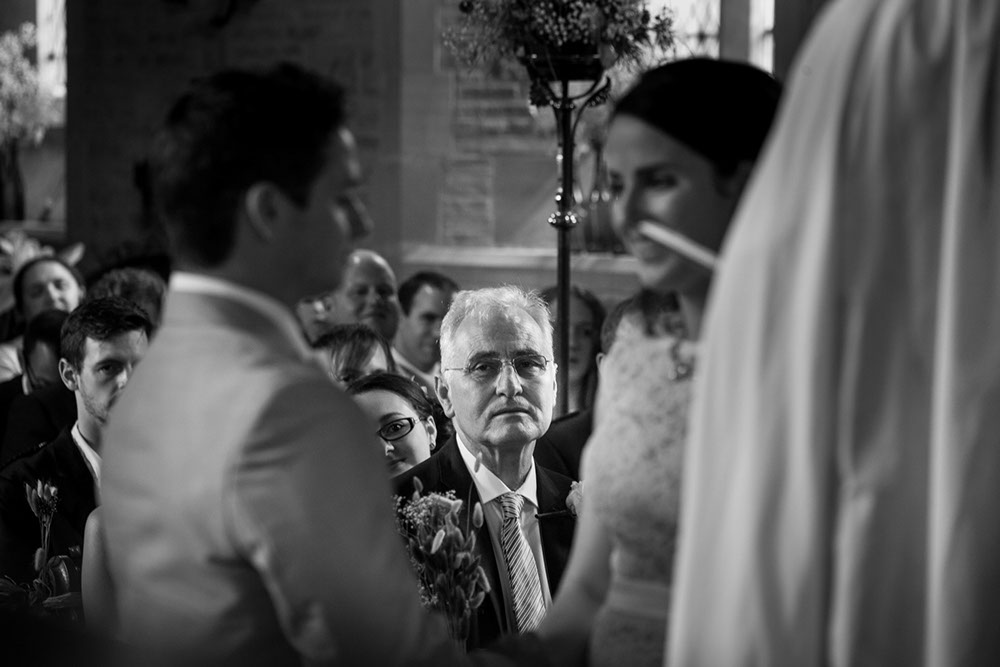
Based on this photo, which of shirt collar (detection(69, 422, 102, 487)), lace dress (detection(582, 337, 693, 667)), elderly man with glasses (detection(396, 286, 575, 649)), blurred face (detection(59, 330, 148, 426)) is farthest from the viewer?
blurred face (detection(59, 330, 148, 426))

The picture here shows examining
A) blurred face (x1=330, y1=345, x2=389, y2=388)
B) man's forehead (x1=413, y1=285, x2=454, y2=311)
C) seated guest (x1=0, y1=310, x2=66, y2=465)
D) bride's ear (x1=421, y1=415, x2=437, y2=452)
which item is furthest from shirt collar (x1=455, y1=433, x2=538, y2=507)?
man's forehead (x1=413, y1=285, x2=454, y2=311)

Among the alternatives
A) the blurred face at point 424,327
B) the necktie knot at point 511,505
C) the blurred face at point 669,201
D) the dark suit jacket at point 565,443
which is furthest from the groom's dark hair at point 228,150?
the blurred face at point 424,327

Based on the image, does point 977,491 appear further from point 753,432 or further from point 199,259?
point 199,259

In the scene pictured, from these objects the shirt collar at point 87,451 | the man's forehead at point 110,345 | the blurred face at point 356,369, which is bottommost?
the shirt collar at point 87,451

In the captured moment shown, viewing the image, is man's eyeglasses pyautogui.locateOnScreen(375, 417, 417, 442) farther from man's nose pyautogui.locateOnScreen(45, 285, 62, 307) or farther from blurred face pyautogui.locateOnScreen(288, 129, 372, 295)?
man's nose pyautogui.locateOnScreen(45, 285, 62, 307)

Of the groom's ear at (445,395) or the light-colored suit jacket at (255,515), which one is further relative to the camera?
the groom's ear at (445,395)

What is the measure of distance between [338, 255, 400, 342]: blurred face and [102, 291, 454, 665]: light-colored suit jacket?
4.76 metres

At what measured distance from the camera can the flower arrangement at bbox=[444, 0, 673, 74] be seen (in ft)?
15.9

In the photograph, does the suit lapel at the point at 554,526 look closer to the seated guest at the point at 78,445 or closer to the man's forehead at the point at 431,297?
the seated guest at the point at 78,445

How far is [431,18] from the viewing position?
907 cm

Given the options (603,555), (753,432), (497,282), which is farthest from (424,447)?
(497,282)

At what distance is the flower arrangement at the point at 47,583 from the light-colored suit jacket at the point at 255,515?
1130 mm

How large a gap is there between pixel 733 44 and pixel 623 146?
6.82 m

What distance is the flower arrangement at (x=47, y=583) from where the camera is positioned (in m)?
2.95
